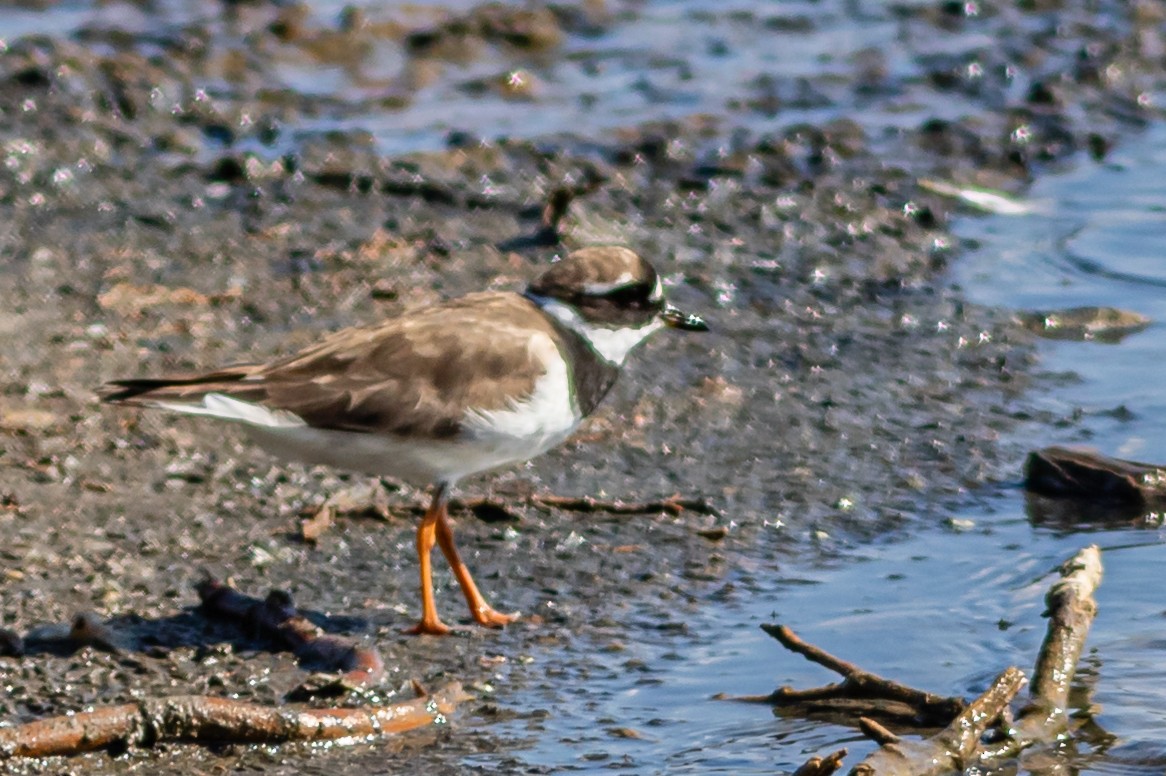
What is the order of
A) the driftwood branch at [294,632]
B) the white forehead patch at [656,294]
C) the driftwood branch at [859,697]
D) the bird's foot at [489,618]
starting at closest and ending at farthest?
the driftwood branch at [859,697] < the driftwood branch at [294,632] < the bird's foot at [489,618] < the white forehead patch at [656,294]

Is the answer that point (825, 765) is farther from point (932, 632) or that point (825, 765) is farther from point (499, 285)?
point (499, 285)

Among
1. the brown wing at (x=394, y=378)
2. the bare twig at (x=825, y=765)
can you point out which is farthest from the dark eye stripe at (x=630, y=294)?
the bare twig at (x=825, y=765)

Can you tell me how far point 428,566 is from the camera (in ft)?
18.4

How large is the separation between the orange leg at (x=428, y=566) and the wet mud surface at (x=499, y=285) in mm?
64

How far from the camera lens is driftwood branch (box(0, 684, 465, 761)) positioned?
14.8 ft

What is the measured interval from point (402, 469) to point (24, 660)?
1.26 metres

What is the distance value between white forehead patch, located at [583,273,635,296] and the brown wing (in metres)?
0.38

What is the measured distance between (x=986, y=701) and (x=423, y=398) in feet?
6.35

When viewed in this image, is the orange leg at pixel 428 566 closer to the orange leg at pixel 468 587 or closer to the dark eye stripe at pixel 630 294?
the orange leg at pixel 468 587

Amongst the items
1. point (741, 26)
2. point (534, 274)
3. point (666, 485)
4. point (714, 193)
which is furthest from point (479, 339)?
point (741, 26)

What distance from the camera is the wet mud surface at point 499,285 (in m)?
5.67

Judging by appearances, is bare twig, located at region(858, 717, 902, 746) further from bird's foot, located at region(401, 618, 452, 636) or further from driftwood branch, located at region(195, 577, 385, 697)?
bird's foot, located at region(401, 618, 452, 636)

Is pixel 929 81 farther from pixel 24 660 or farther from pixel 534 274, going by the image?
pixel 24 660

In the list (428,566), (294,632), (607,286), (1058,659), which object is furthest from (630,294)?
(1058,659)
